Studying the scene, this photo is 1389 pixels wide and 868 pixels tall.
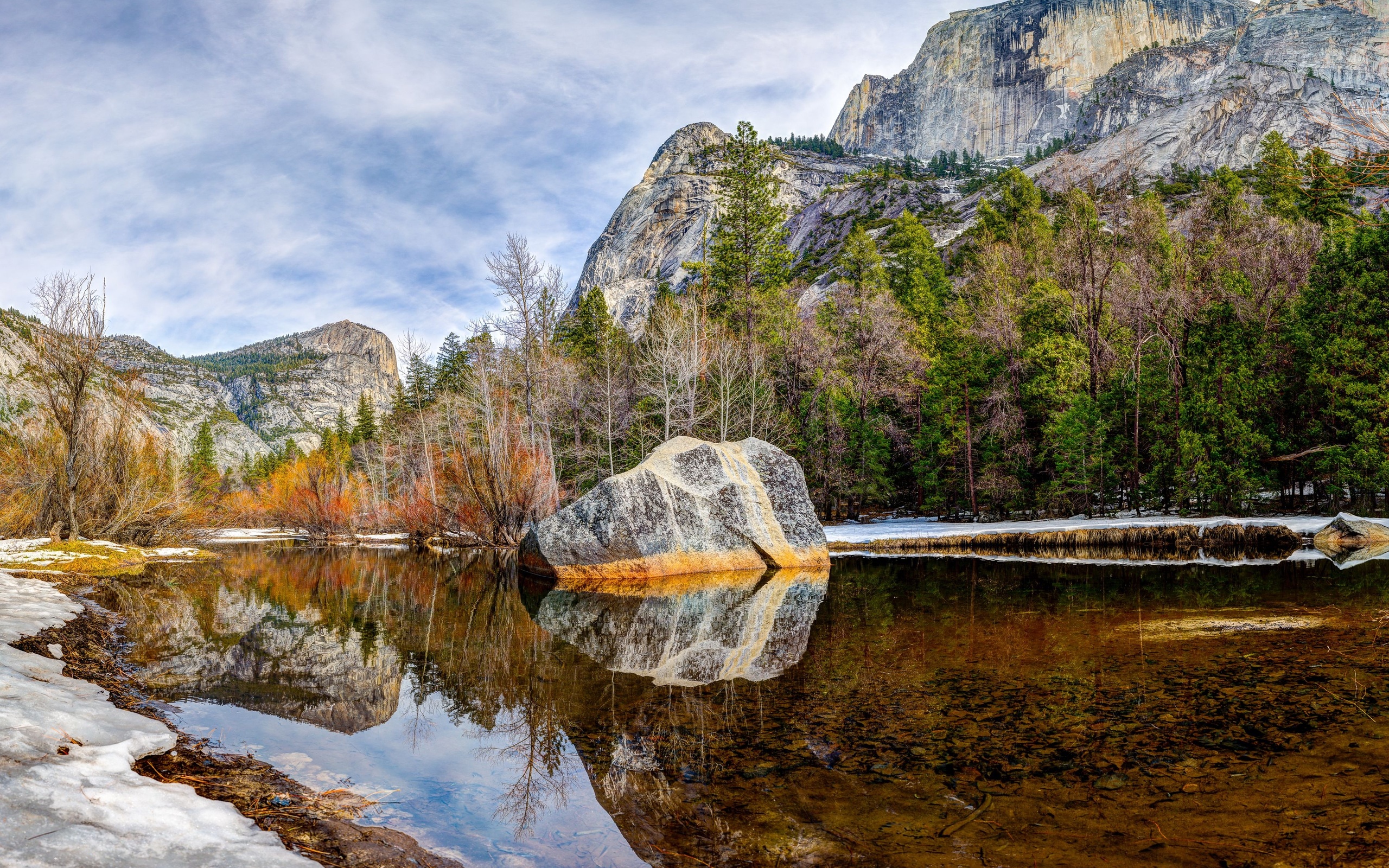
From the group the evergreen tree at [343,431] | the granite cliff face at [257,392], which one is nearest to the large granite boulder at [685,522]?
the evergreen tree at [343,431]

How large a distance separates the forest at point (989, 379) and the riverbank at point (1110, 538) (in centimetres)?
216

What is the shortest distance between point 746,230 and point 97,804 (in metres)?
36.6

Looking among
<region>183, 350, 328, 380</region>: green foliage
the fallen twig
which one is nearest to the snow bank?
the fallen twig

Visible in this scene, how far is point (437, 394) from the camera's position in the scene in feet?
163

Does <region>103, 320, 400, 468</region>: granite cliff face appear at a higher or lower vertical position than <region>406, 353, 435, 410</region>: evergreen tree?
higher

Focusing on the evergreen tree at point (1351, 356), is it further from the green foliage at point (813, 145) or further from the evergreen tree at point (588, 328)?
the green foliage at point (813, 145)

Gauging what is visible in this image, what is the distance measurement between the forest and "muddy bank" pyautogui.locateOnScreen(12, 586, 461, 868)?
17947mm

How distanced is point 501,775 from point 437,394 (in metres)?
48.4

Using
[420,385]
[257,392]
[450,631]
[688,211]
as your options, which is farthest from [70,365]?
[257,392]

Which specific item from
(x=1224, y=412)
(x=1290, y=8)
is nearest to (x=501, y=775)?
(x=1224, y=412)

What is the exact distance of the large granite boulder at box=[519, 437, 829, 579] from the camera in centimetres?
1606

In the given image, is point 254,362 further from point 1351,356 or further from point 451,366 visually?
point 1351,356

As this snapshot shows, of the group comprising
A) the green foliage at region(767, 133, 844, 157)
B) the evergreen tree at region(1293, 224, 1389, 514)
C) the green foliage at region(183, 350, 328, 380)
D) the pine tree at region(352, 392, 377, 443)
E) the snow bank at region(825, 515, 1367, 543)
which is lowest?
the snow bank at region(825, 515, 1367, 543)

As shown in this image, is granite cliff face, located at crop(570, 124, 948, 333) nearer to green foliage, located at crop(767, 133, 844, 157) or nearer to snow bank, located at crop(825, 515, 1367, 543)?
green foliage, located at crop(767, 133, 844, 157)
